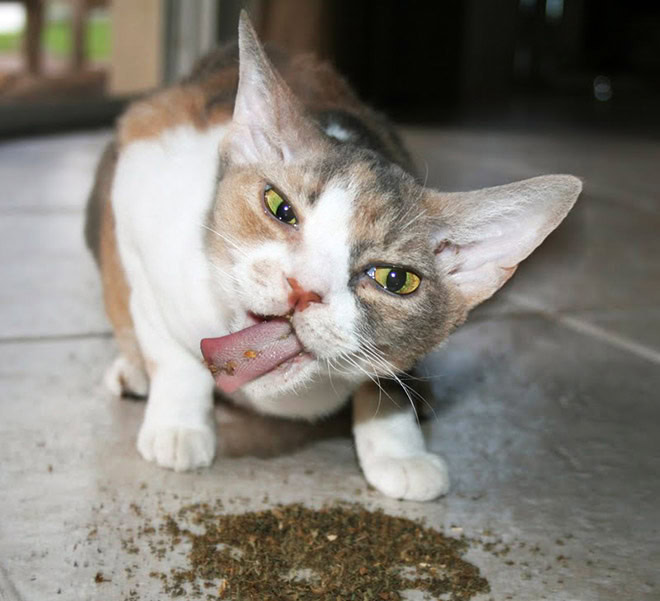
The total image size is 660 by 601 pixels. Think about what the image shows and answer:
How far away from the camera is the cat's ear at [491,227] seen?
71.2 inches

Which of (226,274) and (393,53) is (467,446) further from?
(393,53)

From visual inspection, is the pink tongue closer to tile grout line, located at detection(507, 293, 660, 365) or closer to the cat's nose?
the cat's nose

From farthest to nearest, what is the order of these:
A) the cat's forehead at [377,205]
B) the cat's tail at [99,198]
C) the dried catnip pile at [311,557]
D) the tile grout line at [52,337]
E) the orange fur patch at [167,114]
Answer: the tile grout line at [52,337], the cat's tail at [99,198], the orange fur patch at [167,114], the cat's forehead at [377,205], the dried catnip pile at [311,557]

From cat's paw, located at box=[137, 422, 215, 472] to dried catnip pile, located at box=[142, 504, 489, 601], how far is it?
0.53 feet

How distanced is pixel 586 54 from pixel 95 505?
9136mm

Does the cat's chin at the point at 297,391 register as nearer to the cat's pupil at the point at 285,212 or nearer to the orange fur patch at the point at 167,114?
the cat's pupil at the point at 285,212

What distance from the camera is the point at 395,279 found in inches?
71.2

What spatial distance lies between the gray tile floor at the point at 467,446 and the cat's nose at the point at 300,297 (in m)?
0.49

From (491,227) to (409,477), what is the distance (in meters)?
0.54

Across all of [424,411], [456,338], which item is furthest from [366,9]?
[424,411]

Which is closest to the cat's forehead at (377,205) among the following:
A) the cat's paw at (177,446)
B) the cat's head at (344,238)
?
the cat's head at (344,238)

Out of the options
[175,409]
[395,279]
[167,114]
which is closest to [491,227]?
[395,279]

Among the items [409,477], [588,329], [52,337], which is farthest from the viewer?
[588,329]

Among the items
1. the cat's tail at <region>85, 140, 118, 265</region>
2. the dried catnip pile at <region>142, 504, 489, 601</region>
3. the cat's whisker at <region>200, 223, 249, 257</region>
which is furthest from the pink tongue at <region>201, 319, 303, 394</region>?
the cat's tail at <region>85, 140, 118, 265</region>
